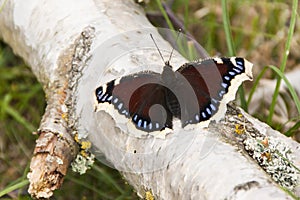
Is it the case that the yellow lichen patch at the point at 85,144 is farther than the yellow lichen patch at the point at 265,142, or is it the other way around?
the yellow lichen patch at the point at 85,144

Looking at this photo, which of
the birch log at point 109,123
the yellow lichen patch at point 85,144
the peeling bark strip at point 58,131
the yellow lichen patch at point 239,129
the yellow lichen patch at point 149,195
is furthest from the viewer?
the yellow lichen patch at point 85,144

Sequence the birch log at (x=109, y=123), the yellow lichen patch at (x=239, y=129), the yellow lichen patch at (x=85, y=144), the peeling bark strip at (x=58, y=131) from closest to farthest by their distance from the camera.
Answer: the birch log at (x=109, y=123), the yellow lichen patch at (x=239, y=129), the peeling bark strip at (x=58, y=131), the yellow lichen patch at (x=85, y=144)

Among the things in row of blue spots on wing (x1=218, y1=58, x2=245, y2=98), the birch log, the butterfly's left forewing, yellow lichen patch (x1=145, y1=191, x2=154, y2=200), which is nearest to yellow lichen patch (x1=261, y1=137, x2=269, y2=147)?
the birch log

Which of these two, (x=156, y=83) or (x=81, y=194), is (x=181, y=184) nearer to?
(x=156, y=83)

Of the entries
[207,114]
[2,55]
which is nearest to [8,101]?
[2,55]

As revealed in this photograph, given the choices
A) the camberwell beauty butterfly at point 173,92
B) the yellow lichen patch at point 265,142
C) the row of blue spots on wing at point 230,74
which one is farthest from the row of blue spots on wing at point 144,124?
the yellow lichen patch at point 265,142

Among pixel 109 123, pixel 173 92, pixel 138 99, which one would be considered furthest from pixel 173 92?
pixel 109 123

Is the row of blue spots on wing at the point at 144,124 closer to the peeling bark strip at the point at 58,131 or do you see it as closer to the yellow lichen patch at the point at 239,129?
the yellow lichen patch at the point at 239,129

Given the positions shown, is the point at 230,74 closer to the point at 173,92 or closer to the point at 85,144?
the point at 173,92
